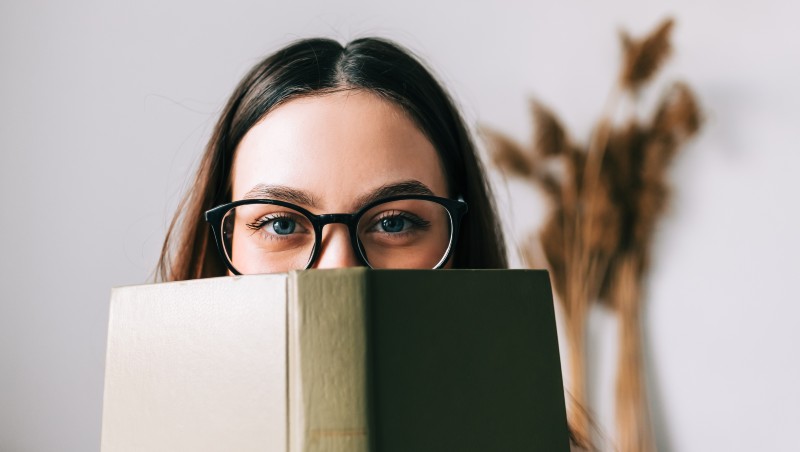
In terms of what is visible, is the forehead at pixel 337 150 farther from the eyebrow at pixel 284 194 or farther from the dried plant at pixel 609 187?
the dried plant at pixel 609 187

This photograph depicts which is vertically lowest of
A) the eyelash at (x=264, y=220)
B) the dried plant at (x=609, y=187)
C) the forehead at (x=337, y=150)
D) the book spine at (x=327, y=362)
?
the book spine at (x=327, y=362)


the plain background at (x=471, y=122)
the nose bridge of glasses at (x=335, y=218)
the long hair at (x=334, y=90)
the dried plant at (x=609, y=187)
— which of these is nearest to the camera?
the nose bridge of glasses at (x=335, y=218)

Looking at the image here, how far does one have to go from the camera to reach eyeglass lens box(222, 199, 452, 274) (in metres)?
0.67

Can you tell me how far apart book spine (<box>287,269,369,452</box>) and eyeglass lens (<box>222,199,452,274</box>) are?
0.91 feet

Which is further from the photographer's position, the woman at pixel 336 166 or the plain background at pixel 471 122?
the plain background at pixel 471 122

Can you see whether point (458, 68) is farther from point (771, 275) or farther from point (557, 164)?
point (771, 275)

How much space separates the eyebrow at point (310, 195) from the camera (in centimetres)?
65

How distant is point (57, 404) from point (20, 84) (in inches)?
24.2

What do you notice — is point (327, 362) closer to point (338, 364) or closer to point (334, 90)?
point (338, 364)

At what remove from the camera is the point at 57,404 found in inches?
48.9

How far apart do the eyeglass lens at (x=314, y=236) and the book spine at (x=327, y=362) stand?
11.0 inches

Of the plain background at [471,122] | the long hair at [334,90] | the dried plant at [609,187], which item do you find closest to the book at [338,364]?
the long hair at [334,90]

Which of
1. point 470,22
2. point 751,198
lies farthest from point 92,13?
point 751,198

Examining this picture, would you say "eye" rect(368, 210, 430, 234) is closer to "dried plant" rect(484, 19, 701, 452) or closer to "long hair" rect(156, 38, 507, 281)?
"long hair" rect(156, 38, 507, 281)
